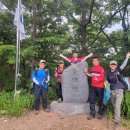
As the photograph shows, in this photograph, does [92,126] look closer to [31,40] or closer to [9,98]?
[9,98]

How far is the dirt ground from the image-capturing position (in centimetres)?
888

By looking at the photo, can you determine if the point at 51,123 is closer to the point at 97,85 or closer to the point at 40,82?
the point at 40,82

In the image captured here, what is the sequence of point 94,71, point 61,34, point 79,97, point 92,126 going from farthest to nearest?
point 61,34 → point 79,97 → point 94,71 → point 92,126

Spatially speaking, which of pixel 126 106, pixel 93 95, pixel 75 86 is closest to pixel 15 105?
pixel 75 86

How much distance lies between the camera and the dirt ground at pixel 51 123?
349 inches

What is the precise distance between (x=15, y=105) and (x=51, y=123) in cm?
163

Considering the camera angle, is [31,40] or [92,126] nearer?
[92,126]

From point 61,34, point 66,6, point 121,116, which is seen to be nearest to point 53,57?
point 61,34

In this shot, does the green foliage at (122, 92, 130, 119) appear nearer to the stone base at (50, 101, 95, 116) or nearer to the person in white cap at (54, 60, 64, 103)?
the stone base at (50, 101, 95, 116)

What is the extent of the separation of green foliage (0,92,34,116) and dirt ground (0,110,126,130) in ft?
0.80

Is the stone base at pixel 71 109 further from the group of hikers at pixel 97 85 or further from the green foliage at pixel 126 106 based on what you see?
the green foliage at pixel 126 106

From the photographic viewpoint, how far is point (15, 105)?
9.95 m

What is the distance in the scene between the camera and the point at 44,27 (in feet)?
43.6

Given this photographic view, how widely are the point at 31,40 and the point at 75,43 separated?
2289 mm
